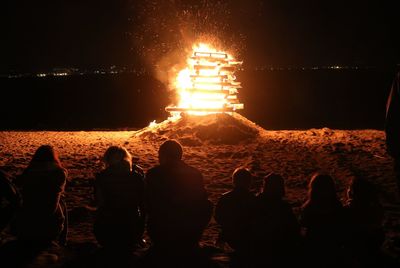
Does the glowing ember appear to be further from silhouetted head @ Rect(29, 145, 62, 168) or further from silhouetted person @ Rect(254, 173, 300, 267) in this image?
silhouetted person @ Rect(254, 173, 300, 267)

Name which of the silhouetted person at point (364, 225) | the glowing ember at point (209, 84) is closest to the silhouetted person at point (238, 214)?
the silhouetted person at point (364, 225)

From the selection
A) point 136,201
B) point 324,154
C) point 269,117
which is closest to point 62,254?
point 136,201

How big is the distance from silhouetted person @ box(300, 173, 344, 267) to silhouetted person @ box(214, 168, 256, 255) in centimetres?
64

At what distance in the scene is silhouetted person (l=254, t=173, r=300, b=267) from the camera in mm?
4734

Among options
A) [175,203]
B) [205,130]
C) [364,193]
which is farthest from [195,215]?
A: [205,130]

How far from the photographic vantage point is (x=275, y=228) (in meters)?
4.72

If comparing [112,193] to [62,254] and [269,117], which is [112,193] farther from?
[269,117]

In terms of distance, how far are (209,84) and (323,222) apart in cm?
956

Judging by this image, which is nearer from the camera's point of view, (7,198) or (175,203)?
(7,198)

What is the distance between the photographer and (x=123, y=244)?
5.00 meters

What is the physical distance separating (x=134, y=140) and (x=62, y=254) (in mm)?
8231

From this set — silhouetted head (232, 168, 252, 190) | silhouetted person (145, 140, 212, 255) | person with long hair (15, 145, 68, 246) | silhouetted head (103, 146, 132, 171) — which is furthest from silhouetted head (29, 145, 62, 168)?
silhouetted head (232, 168, 252, 190)

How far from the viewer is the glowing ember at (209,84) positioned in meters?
13.9

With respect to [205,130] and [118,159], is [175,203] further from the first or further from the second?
[205,130]
